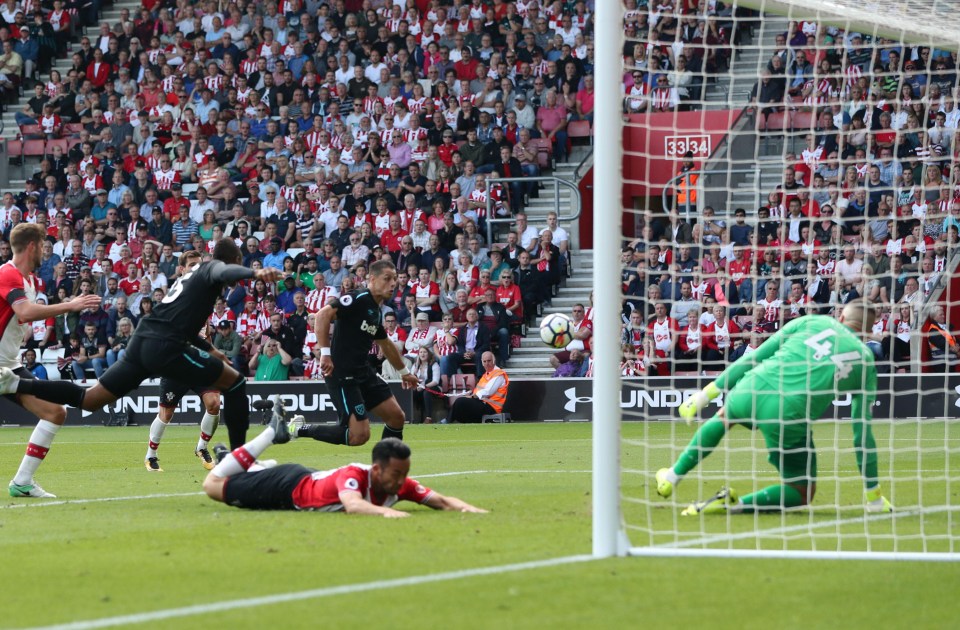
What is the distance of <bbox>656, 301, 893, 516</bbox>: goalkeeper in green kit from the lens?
9070 mm

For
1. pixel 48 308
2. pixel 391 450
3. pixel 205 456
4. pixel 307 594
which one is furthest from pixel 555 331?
pixel 307 594

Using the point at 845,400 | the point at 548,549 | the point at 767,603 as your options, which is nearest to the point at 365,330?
the point at 548,549

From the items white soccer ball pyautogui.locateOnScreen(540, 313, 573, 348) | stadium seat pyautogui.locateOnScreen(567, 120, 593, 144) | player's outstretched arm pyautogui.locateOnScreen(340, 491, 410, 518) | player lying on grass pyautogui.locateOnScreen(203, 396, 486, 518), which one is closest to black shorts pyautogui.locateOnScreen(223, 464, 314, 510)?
player lying on grass pyautogui.locateOnScreen(203, 396, 486, 518)

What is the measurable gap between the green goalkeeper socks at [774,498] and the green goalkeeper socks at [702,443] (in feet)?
1.36

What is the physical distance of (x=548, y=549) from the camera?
7.46 metres

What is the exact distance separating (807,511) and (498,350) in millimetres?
15126

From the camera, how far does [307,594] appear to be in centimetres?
605

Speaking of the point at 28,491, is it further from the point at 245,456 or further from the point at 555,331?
the point at 555,331

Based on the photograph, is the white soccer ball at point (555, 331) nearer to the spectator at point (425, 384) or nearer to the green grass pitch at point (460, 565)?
the spectator at point (425, 384)

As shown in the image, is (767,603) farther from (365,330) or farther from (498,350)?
(498,350)

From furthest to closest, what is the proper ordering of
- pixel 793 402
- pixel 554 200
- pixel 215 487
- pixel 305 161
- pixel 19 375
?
pixel 305 161 < pixel 554 200 < pixel 19 375 < pixel 215 487 < pixel 793 402

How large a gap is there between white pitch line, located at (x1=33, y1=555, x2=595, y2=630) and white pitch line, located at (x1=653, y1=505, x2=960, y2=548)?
87cm

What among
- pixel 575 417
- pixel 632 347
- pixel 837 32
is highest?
pixel 837 32

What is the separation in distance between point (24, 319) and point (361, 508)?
3.71 m
